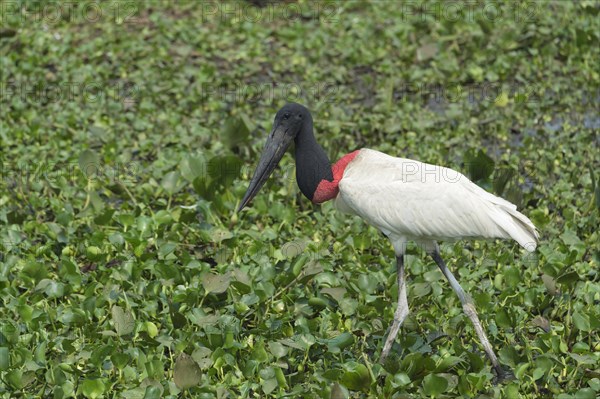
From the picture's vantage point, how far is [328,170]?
17.4 ft

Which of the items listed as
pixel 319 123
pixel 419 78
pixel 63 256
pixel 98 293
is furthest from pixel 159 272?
pixel 419 78

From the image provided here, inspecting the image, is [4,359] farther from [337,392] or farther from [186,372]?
[337,392]

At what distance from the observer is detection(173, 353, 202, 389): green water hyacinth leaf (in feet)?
15.0

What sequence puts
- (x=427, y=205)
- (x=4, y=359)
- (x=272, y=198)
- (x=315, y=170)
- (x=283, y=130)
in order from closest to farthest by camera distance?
(x=4, y=359) < (x=427, y=205) < (x=315, y=170) < (x=283, y=130) < (x=272, y=198)

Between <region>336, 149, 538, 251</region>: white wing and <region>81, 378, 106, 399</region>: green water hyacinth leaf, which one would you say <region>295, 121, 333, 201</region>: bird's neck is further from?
<region>81, 378, 106, 399</region>: green water hyacinth leaf

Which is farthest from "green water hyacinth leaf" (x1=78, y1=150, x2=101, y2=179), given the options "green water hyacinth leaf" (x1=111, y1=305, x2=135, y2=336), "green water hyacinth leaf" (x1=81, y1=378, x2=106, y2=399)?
"green water hyacinth leaf" (x1=81, y1=378, x2=106, y2=399)

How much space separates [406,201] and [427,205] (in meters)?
0.10

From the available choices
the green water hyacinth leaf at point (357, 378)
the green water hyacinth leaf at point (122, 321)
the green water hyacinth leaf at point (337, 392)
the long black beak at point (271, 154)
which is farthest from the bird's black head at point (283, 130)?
the green water hyacinth leaf at point (337, 392)

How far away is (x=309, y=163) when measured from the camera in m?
5.32

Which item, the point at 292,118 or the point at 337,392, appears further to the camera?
the point at 292,118

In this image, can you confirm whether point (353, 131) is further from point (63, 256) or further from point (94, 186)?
point (63, 256)

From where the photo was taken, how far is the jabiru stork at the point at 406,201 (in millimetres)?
4922

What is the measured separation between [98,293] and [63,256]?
1.62ft

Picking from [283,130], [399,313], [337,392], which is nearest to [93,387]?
[337,392]
